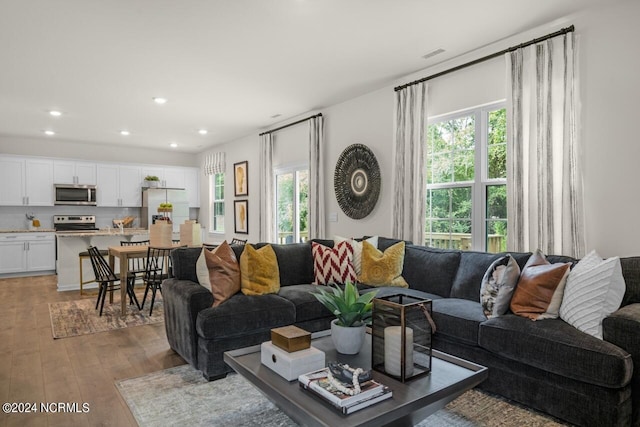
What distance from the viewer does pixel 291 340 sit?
190cm

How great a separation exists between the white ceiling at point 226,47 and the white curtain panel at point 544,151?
34 centimetres

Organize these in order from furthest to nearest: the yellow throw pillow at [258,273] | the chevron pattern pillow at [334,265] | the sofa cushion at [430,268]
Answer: the chevron pattern pillow at [334,265], the sofa cushion at [430,268], the yellow throw pillow at [258,273]

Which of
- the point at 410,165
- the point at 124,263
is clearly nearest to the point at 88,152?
the point at 124,263

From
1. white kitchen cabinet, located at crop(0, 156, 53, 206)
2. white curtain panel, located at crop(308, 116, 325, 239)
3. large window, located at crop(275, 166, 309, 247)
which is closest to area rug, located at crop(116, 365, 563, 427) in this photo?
white curtain panel, located at crop(308, 116, 325, 239)

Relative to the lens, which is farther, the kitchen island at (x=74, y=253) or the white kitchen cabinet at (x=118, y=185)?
the white kitchen cabinet at (x=118, y=185)

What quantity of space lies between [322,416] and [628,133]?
2.96m

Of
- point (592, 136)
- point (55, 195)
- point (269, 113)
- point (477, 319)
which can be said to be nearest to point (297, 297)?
point (477, 319)

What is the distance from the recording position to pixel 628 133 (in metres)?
2.89

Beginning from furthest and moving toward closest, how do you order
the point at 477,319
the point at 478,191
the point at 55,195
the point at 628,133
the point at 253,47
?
the point at 55,195 < the point at 478,191 < the point at 253,47 < the point at 628,133 < the point at 477,319

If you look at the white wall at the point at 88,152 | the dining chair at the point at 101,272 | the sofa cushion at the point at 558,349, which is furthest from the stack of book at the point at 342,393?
the white wall at the point at 88,152

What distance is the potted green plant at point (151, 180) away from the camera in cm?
877

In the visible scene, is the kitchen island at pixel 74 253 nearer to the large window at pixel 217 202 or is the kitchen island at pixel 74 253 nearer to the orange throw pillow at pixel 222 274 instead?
the large window at pixel 217 202

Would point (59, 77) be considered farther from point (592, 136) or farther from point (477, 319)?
point (592, 136)

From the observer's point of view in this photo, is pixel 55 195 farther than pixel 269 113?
Yes
